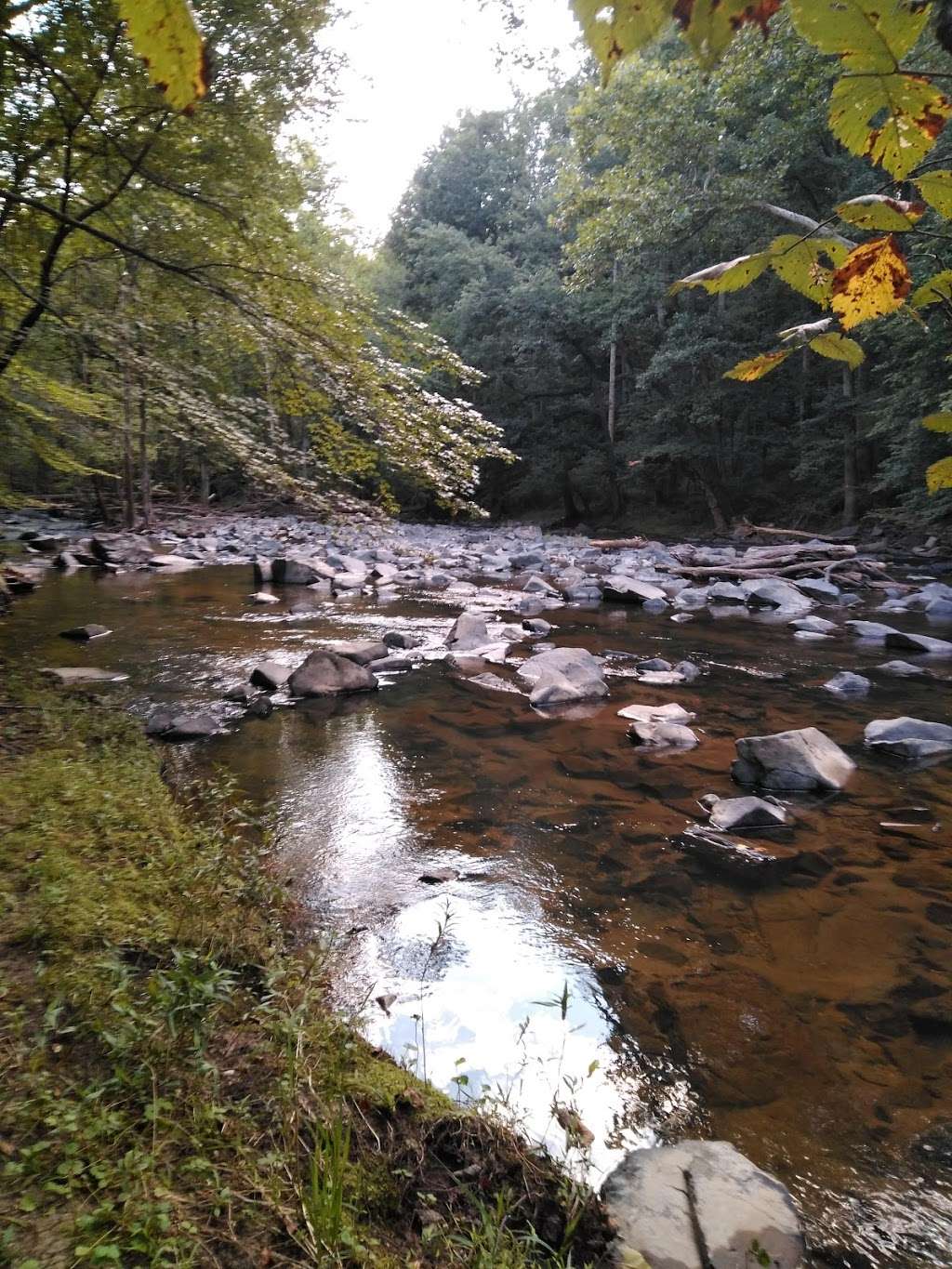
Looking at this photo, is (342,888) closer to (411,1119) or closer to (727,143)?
(411,1119)

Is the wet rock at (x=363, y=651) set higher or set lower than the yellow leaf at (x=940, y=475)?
lower

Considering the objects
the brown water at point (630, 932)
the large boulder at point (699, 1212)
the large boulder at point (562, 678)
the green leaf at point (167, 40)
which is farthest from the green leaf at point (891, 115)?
the large boulder at point (562, 678)

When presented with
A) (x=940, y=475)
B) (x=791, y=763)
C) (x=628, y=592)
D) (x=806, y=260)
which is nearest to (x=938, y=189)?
(x=806, y=260)

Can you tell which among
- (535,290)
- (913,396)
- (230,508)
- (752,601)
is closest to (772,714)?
(752,601)

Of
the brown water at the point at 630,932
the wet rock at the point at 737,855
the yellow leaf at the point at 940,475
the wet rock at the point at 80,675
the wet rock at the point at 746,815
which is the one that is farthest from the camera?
the wet rock at the point at 80,675

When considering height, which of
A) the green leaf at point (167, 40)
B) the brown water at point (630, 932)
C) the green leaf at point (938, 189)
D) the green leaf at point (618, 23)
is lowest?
the brown water at point (630, 932)

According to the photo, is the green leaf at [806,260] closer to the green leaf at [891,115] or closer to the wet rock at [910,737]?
the green leaf at [891,115]

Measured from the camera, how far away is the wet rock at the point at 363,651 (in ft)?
22.5

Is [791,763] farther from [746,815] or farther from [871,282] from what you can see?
[871,282]

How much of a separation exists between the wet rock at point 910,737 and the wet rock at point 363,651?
14.0 ft

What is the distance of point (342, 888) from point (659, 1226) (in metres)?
1.81

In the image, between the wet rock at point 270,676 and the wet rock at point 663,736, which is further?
the wet rock at point 270,676

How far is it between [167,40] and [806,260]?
0.78m

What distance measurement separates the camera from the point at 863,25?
654 millimetres
